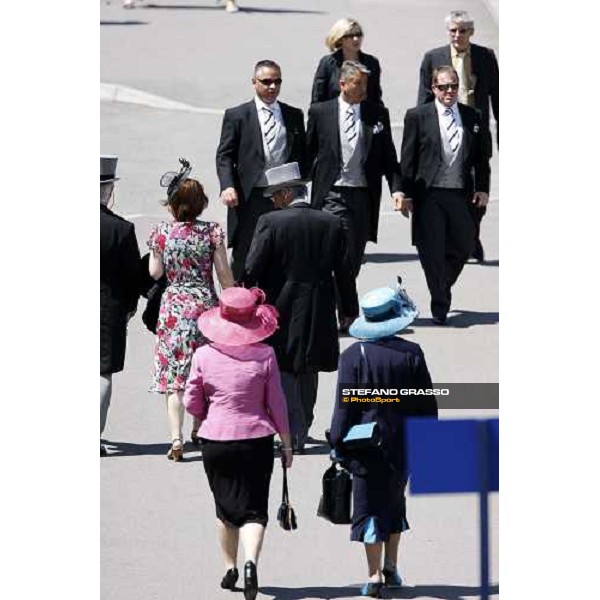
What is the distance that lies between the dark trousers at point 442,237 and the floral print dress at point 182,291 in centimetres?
215

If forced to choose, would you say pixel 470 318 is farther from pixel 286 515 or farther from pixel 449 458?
pixel 449 458

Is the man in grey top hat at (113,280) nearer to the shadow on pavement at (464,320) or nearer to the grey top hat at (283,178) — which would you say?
the grey top hat at (283,178)

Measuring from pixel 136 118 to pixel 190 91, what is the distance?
397mm

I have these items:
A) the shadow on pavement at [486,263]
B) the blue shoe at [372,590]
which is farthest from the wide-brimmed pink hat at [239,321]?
the shadow on pavement at [486,263]

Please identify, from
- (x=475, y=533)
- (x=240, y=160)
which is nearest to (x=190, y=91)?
(x=240, y=160)

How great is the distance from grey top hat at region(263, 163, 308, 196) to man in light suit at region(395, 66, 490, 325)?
165cm

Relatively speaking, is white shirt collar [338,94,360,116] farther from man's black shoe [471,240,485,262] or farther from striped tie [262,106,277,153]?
man's black shoe [471,240,485,262]

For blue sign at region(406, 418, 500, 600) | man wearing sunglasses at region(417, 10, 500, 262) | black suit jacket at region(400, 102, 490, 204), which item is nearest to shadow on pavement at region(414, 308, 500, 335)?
man wearing sunglasses at region(417, 10, 500, 262)

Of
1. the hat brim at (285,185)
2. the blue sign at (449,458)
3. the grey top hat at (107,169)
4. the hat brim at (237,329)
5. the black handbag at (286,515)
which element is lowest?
the black handbag at (286,515)

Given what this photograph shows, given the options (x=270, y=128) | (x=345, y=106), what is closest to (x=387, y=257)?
(x=345, y=106)

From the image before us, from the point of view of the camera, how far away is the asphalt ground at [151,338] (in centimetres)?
1145
